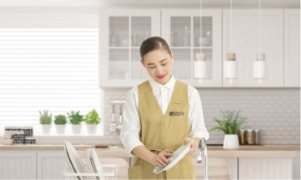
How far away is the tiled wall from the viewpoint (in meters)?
7.39

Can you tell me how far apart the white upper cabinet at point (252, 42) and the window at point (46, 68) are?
1.71 meters

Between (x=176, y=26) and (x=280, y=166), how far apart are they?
2.05 m

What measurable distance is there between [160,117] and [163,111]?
0.04 m

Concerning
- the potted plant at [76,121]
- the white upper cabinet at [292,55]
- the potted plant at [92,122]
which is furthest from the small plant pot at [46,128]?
the white upper cabinet at [292,55]

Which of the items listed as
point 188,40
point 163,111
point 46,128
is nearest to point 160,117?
point 163,111

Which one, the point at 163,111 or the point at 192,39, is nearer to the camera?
the point at 163,111

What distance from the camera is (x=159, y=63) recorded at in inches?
103

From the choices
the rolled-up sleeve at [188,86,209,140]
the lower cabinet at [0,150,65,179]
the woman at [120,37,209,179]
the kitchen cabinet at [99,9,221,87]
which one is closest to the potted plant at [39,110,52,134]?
the lower cabinet at [0,150,65,179]

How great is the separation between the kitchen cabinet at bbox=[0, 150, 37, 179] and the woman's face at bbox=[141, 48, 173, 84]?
4.39 metres

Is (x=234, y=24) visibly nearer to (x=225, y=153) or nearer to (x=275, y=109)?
(x=275, y=109)

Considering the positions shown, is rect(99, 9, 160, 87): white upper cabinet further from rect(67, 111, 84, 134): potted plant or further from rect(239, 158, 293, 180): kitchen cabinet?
rect(239, 158, 293, 180): kitchen cabinet

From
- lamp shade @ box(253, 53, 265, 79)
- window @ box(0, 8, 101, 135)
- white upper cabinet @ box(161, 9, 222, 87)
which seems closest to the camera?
lamp shade @ box(253, 53, 265, 79)

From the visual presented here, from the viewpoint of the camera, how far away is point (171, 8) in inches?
Answer: 287

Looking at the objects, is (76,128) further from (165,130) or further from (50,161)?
(165,130)
